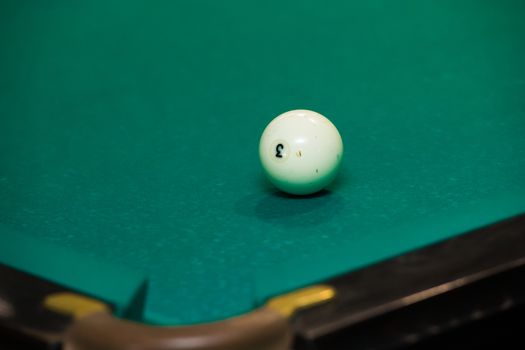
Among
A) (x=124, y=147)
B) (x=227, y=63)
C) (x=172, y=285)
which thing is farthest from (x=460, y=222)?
(x=227, y=63)

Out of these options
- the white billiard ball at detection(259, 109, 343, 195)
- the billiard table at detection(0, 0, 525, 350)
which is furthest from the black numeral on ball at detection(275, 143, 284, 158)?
the billiard table at detection(0, 0, 525, 350)

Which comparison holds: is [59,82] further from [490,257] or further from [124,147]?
[490,257]

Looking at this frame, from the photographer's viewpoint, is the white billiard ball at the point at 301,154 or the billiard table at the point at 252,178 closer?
the billiard table at the point at 252,178

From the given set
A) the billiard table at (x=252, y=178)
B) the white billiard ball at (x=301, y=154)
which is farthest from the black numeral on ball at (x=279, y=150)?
the billiard table at (x=252, y=178)

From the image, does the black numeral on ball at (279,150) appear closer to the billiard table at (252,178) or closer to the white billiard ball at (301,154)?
the white billiard ball at (301,154)

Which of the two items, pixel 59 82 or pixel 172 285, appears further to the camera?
pixel 59 82
